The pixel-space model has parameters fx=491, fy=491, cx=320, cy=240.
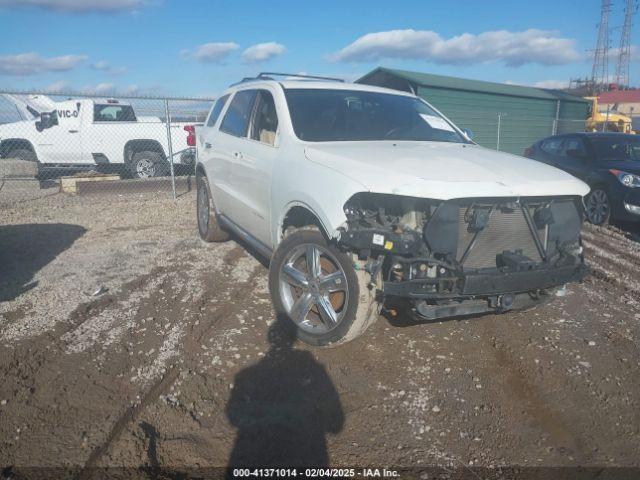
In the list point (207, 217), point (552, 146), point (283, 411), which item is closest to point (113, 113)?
point (207, 217)

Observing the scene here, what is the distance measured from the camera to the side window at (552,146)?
9.36 m

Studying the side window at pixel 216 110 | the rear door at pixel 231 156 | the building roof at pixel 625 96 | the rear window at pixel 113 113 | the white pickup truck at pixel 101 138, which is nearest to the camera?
the rear door at pixel 231 156

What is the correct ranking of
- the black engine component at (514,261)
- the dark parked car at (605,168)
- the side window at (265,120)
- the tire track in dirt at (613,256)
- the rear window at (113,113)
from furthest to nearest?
the rear window at (113,113)
the dark parked car at (605,168)
the tire track in dirt at (613,256)
the side window at (265,120)
the black engine component at (514,261)

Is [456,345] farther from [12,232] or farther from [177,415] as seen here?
[12,232]

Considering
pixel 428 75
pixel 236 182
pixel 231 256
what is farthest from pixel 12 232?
pixel 428 75

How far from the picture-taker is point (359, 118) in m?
4.45

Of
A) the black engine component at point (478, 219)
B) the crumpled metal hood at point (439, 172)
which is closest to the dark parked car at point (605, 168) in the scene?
the crumpled metal hood at point (439, 172)

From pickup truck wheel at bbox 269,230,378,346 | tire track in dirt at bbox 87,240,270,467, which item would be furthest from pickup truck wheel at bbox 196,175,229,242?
pickup truck wheel at bbox 269,230,378,346

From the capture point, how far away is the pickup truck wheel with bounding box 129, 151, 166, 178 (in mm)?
11539

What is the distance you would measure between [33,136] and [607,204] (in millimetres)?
12625

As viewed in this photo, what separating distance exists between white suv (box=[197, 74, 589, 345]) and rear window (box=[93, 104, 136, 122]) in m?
8.85

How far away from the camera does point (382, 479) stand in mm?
2443

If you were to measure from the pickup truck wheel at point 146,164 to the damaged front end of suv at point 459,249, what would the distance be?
375 inches

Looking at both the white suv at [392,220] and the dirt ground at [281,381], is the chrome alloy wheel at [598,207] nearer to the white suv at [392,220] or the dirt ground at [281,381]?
the dirt ground at [281,381]
